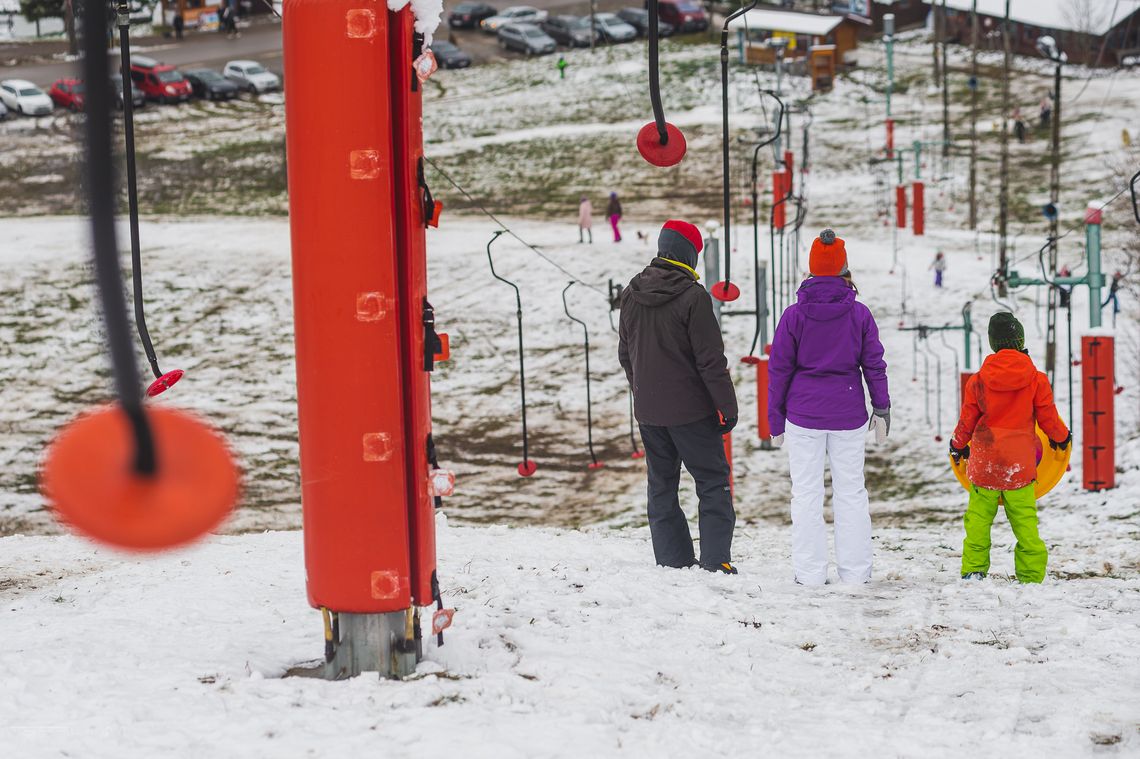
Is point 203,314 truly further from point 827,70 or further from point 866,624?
point 827,70

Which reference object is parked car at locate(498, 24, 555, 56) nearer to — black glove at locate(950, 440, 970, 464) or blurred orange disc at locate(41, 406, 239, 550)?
black glove at locate(950, 440, 970, 464)

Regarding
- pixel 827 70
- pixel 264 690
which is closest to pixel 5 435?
pixel 264 690

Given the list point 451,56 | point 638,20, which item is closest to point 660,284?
point 451,56

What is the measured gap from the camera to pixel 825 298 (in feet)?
20.0

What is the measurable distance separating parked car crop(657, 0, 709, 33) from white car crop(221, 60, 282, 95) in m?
15.2

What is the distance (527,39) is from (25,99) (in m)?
18.1

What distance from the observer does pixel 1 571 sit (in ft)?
23.3

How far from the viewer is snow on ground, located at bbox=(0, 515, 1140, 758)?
3.59m

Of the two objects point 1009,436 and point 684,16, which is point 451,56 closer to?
point 684,16

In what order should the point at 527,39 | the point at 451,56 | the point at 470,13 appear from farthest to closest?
the point at 470,13 → the point at 527,39 → the point at 451,56

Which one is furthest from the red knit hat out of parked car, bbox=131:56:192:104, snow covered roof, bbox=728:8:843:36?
parked car, bbox=131:56:192:104

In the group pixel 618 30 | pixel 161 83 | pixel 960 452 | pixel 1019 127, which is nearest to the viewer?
pixel 960 452

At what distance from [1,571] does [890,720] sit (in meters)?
5.26

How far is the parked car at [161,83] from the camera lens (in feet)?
141
